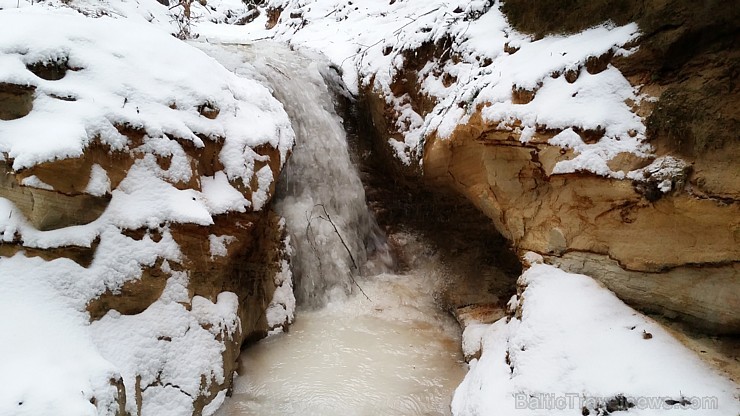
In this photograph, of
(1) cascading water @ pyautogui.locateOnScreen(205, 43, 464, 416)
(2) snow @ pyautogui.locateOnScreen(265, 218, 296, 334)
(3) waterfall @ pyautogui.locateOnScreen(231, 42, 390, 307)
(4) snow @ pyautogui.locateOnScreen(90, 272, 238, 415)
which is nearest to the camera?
(4) snow @ pyautogui.locateOnScreen(90, 272, 238, 415)

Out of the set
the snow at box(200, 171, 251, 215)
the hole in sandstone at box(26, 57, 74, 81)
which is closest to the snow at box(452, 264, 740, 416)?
the snow at box(200, 171, 251, 215)

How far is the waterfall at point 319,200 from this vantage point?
5.26 meters

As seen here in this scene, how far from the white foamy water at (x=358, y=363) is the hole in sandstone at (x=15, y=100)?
277 cm

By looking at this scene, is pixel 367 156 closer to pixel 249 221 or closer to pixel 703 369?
pixel 249 221

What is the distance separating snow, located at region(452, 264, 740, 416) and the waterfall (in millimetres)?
2326

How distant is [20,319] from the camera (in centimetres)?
258

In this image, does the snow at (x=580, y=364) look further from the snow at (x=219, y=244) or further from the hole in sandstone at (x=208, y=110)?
the hole in sandstone at (x=208, y=110)

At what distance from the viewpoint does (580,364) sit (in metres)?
2.79

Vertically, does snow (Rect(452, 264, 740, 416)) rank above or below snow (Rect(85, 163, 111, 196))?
below

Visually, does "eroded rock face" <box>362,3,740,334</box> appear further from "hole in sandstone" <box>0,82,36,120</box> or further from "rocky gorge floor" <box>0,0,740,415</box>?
"hole in sandstone" <box>0,82,36,120</box>

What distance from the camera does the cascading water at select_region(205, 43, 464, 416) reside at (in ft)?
11.6

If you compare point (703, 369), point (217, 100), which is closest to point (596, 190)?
point (703, 369)

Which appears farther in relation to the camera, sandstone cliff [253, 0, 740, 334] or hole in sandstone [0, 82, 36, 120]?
hole in sandstone [0, 82, 36, 120]

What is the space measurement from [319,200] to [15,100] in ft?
11.3
